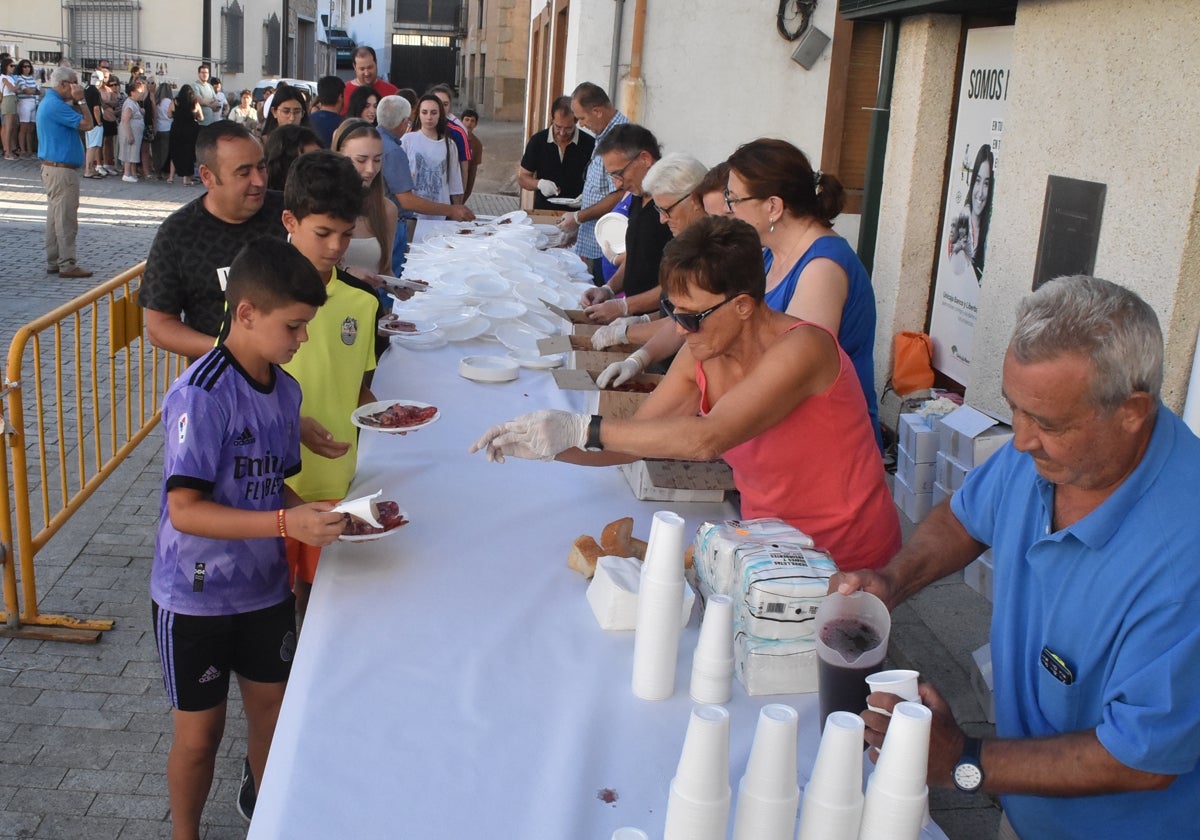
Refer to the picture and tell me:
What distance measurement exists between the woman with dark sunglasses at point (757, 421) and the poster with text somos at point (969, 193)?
132 inches

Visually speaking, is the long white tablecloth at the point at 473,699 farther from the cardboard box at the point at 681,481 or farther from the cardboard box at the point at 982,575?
the cardboard box at the point at 982,575

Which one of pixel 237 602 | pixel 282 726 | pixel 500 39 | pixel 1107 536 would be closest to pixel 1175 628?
pixel 1107 536

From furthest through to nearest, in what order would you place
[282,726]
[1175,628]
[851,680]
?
[282,726]
[851,680]
[1175,628]

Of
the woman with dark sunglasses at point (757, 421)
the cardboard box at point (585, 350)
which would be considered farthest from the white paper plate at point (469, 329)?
the woman with dark sunglasses at point (757, 421)

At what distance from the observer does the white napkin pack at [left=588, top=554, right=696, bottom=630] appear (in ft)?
7.19

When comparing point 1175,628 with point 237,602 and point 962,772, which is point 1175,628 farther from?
point 237,602

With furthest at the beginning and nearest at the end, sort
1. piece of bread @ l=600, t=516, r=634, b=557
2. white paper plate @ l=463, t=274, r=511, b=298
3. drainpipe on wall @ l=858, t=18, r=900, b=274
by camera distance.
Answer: drainpipe on wall @ l=858, t=18, r=900, b=274
white paper plate @ l=463, t=274, r=511, b=298
piece of bread @ l=600, t=516, r=634, b=557

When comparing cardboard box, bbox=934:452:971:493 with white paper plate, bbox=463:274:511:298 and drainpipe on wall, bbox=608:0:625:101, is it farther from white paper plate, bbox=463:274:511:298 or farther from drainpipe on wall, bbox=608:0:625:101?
drainpipe on wall, bbox=608:0:625:101

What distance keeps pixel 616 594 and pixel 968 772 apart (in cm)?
82

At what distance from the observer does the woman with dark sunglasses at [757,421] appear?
237cm

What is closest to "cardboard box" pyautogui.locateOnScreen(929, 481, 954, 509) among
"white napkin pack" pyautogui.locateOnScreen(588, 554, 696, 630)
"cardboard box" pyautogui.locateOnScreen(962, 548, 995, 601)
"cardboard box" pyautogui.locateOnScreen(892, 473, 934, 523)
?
"cardboard box" pyautogui.locateOnScreen(892, 473, 934, 523)

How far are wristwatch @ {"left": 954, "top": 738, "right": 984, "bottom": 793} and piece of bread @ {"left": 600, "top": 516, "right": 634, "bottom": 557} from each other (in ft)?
3.41

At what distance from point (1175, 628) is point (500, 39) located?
27996mm

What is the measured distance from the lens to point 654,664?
1965mm
